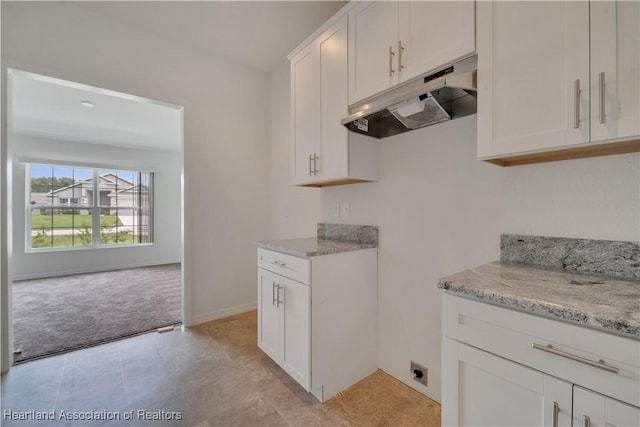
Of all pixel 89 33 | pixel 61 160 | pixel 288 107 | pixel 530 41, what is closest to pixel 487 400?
pixel 530 41

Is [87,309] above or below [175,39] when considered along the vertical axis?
below

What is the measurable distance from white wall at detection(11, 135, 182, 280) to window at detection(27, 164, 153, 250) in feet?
0.49

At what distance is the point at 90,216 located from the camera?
5.27 m

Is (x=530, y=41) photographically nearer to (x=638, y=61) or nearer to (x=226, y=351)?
(x=638, y=61)

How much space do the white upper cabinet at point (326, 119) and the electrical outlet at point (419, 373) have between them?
4.21 ft

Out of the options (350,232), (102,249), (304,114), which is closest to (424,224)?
(350,232)

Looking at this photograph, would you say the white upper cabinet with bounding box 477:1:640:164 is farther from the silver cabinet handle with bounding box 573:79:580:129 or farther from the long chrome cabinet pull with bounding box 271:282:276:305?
the long chrome cabinet pull with bounding box 271:282:276:305

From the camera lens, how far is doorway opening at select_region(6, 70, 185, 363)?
109 inches

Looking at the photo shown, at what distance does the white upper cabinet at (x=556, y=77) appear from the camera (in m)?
0.81

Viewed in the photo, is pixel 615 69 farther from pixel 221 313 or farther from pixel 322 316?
pixel 221 313

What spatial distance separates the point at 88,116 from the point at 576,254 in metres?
5.61

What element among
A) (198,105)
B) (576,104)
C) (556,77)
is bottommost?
(576,104)

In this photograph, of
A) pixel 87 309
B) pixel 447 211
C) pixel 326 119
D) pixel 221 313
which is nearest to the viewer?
pixel 447 211

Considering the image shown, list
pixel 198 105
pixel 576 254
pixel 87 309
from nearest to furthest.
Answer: pixel 576 254, pixel 198 105, pixel 87 309
